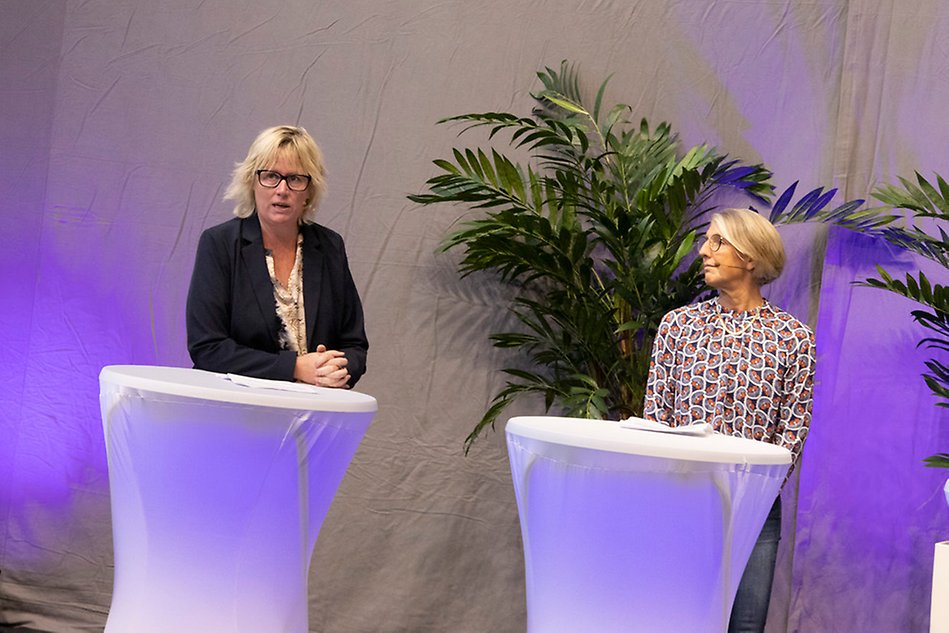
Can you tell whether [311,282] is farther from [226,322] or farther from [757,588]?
[757,588]

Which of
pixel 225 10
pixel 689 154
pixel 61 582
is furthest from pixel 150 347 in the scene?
pixel 689 154

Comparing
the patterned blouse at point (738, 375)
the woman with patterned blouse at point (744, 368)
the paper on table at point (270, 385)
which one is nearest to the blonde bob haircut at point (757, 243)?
the woman with patterned blouse at point (744, 368)

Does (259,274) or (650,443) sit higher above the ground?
(259,274)

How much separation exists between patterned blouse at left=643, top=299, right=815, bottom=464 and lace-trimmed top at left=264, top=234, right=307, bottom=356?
95 cm

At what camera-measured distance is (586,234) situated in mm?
3736

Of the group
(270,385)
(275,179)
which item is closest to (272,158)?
(275,179)

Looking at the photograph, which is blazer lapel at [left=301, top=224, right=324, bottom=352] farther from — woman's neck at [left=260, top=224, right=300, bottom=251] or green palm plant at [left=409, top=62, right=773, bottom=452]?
green palm plant at [left=409, top=62, right=773, bottom=452]

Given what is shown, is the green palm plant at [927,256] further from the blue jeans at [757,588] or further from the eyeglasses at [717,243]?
the blue jeans at [757,588]

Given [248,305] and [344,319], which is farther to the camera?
[344,319]

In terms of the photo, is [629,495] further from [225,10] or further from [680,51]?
[225,10]

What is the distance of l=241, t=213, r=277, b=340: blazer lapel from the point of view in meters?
2.67

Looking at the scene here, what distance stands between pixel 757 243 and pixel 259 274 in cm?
133

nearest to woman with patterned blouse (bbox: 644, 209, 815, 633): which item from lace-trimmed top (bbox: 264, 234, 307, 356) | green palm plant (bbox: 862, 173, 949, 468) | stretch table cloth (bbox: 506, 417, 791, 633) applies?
green palm plant (bbox: 862, 173, 949, 468)

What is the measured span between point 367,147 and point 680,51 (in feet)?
4.06
